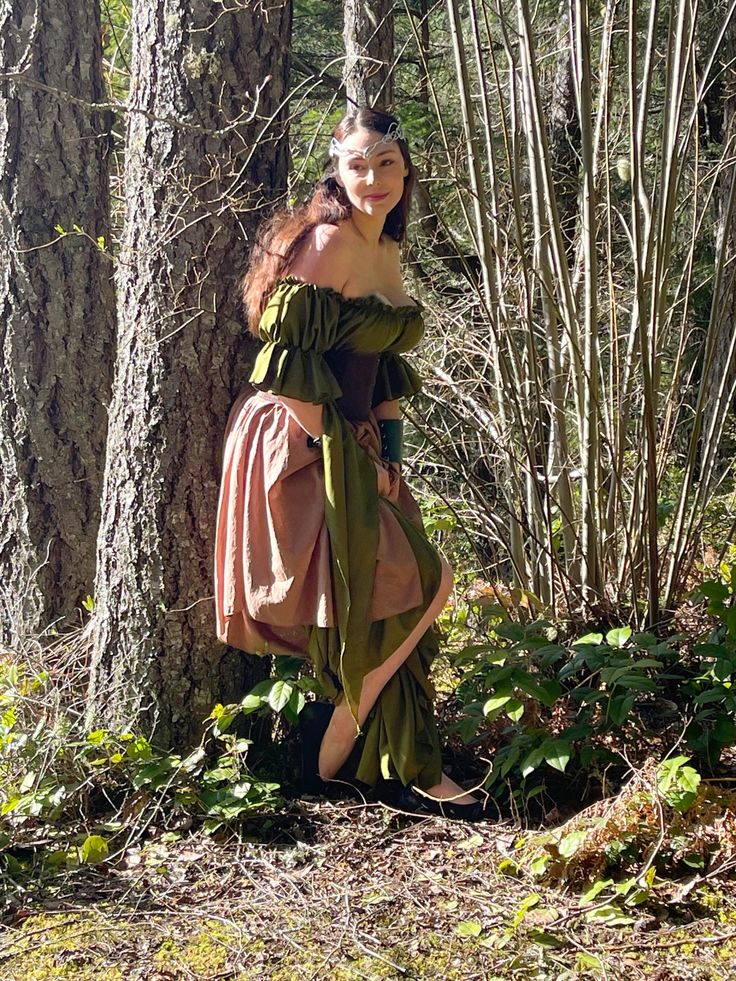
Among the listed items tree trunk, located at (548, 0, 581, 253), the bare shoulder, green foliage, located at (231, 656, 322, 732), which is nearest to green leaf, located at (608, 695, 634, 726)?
green foliage, located at (231, 656, 322, 732)

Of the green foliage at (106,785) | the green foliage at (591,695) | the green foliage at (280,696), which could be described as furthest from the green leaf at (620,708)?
the green foliage at (106,785)

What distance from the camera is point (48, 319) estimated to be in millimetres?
3896

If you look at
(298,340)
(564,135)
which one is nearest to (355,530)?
(298,340)

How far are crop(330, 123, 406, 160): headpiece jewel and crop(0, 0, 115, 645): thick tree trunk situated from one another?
1.31 m

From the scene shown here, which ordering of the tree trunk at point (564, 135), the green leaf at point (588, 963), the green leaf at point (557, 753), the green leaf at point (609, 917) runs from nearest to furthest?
1. the green leaf at point (588, 963)
2. the green leaf at point (609, 917)
3. the green leaf at point (557, 753)
4. the tree trunk at point (564, 135)

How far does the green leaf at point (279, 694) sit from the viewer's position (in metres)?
3.05

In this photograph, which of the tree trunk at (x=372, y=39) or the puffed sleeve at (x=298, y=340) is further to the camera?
the tree trunk at (x=372, y=39)

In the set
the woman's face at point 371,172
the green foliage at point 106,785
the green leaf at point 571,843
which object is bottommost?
the green leaf at point 571,843

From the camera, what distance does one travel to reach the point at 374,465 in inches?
120

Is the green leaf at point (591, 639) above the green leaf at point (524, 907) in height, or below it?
above

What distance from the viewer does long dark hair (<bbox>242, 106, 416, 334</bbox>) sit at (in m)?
2.90

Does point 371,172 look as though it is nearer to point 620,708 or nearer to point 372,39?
point 620,708

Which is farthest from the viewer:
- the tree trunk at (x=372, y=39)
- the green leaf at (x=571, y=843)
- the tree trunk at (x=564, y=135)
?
the tree trunk at (x=564, y=135)

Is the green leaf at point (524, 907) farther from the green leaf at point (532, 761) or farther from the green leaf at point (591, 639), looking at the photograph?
the green leaf at point (591, 639)
